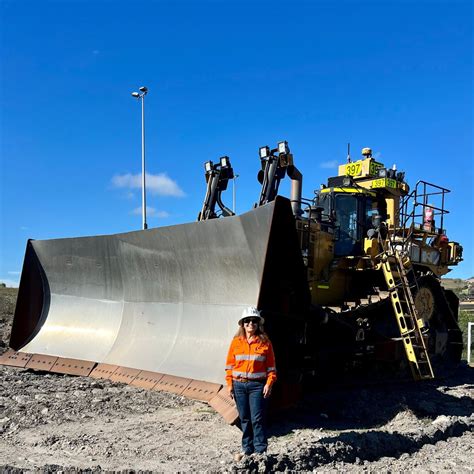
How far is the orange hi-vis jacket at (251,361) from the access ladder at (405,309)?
145 inches

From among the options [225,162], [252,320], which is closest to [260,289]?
[252,320]

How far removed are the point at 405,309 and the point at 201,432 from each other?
4.45 m

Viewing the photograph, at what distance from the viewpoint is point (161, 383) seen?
641 cm

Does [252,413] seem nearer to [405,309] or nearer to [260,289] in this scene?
[260,289]

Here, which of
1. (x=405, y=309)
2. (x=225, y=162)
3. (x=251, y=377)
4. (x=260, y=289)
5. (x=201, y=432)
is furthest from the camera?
(x=225, y=162)

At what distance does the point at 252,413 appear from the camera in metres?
4.50

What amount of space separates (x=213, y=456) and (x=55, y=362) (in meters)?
3.97

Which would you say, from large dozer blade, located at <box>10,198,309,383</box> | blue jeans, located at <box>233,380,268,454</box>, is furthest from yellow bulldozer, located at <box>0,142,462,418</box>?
blue jeans, located at <box>233,380,268,454</box>

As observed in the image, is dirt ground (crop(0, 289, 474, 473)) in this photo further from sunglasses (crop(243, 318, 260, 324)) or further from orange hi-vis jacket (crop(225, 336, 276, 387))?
sunglasses (crop(243, 318, 260, 324))

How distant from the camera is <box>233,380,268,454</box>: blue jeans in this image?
4465 mm

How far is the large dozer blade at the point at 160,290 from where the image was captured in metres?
5.96

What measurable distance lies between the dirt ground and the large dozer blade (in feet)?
1.75

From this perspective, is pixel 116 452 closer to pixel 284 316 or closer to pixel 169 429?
pixel 169 429

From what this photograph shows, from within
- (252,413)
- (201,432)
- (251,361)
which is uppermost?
(251,361)
